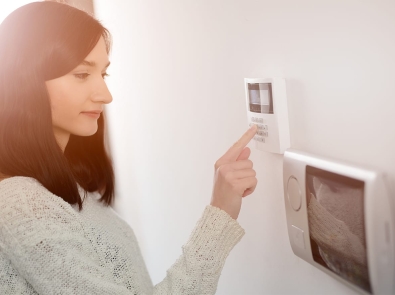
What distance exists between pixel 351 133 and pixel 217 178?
222mm

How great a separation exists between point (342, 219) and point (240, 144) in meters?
0.19

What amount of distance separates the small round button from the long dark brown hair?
1.17 feet

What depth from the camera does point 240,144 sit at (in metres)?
0.61

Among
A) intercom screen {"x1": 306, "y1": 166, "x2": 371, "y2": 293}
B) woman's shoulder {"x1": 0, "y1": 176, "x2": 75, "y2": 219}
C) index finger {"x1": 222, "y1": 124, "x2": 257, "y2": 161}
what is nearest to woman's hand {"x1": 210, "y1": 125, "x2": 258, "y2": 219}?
index finger {"x1": 222, "y1": 124, "x2": 257, "y2": 161}

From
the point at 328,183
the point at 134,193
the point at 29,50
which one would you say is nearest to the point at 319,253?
the point at 328,183

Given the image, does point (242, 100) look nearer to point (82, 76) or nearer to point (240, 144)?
point (240, 144)

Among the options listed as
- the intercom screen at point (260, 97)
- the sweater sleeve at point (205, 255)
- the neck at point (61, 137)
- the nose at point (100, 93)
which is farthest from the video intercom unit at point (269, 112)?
the neck at point (61, 137)

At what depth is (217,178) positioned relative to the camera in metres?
0.63

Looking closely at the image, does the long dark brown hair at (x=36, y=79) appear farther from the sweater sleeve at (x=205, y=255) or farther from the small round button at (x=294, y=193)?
the small round button at (x=294, y=193)

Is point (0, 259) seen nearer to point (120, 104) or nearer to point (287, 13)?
point (287, 13)

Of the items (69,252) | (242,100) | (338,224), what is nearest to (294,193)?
(338,224)

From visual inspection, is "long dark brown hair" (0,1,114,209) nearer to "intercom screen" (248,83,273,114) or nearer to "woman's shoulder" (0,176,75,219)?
"woman's shoulder" (0,176,75,219)

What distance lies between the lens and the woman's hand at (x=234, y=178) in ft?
1.99

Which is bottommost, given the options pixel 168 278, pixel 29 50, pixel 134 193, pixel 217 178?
pixel 134 193
